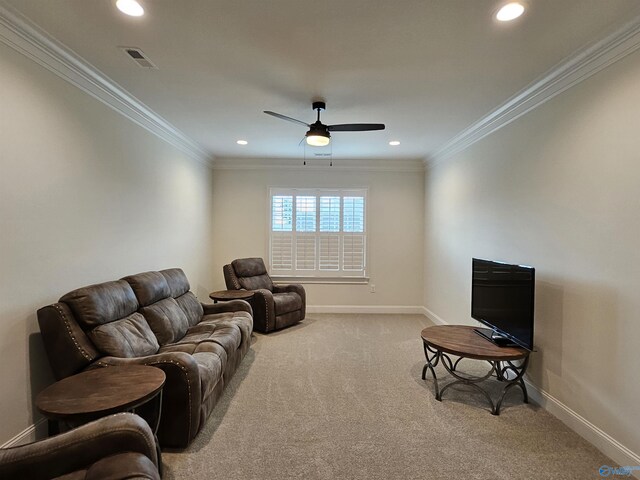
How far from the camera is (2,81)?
2.07 meters

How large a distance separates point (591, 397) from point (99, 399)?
127 inches

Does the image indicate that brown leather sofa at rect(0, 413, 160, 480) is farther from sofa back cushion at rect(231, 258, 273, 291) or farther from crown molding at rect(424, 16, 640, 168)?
sofa back cushion at rect(231, 258, 273, 291)

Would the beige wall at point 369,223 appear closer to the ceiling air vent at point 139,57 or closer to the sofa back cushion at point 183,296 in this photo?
the sofa back cushion at point 183,296

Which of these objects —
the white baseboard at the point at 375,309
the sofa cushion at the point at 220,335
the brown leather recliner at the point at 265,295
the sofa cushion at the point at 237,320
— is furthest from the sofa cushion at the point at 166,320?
the white baseboard at the point at 375,309

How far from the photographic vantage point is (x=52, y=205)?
247 centimetres

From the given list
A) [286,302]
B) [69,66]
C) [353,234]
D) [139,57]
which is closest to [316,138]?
[139,57]

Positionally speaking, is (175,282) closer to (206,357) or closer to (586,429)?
(206,357)

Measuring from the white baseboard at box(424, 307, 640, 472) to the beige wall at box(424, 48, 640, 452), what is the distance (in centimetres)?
4

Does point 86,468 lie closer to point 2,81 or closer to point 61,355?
point 61,355

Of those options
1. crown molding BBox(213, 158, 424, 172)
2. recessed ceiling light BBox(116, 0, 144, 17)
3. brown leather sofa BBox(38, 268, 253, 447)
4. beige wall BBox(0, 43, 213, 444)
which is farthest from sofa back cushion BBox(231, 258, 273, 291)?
recessed ceiling light BBox(116, 0, 144, 17)

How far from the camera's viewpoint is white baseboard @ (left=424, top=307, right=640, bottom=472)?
2.12 m

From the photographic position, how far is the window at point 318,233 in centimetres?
627

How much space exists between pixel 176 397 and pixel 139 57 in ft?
8.21

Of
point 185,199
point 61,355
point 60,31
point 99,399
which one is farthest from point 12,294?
point 185,199
